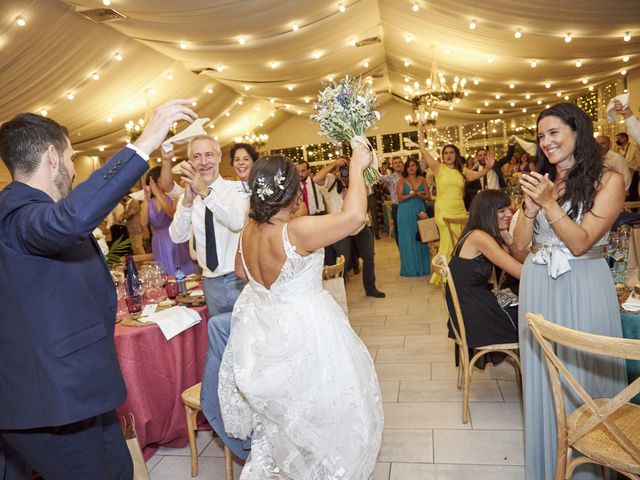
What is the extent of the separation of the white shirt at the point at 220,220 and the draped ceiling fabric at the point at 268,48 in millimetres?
3191

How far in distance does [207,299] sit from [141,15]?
14.0ft

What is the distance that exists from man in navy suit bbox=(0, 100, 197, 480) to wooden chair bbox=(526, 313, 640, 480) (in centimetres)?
136

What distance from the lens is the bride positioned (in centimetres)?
196

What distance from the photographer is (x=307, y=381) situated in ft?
6.44

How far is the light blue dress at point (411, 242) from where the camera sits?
276 inches

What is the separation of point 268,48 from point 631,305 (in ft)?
22.6

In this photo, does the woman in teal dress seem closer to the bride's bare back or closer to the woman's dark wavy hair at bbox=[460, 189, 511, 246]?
the woman's dark wavy hair at bbox=[460, 189, 511, 246]

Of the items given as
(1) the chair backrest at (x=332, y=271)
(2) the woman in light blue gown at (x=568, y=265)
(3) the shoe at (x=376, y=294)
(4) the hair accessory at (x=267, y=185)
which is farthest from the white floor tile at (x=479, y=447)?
(3) the shoe at (x=376, y=294)

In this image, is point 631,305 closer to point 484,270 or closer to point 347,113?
point 484,270

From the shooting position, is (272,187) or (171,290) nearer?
(272,187)

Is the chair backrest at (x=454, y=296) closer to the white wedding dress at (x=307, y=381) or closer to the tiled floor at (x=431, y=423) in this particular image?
the tiled floor at (x=431, y=423)

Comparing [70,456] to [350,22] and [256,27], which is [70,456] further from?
[350,22]

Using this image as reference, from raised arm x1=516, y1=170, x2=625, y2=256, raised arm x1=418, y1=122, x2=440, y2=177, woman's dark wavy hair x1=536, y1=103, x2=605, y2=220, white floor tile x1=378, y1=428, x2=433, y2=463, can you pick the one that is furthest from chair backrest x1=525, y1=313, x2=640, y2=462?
raised arm x1=418, y1=122, x2=440, y2=177

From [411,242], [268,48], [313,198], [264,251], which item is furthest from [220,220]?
[268,48]
